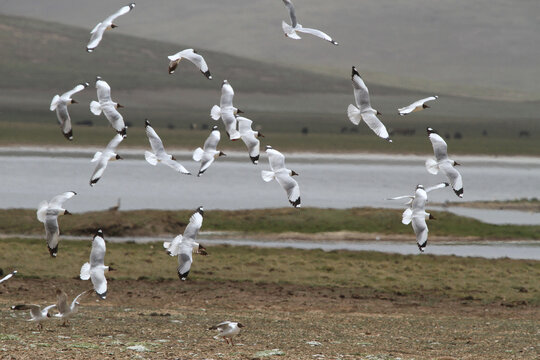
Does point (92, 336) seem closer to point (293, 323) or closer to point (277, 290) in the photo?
point (293, 323)

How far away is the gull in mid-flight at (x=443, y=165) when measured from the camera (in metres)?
15.3

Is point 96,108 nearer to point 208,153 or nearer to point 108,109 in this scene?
point 108,109

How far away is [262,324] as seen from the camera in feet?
66.2

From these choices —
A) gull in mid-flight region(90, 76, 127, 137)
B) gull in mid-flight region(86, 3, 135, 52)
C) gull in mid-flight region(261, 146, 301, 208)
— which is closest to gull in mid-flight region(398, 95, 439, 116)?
gull in mid-flight region(261, 146, 301, 208)

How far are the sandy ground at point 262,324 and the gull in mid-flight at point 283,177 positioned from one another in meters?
2.28

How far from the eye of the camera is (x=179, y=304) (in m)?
23.9

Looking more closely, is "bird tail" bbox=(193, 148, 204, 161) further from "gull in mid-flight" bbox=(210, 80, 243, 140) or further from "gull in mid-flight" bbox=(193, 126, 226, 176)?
"gull in mid-flight" bbox=(210, 80, 243, 140)

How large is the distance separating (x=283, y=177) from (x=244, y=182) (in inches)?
2011

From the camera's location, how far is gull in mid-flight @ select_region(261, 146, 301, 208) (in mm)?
14938

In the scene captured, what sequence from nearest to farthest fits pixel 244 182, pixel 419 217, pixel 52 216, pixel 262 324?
pixel 52 216
pixel 419 217
pixel 262 324
pixel 244 182

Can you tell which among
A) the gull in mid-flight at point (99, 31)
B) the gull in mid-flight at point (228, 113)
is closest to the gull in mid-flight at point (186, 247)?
the gull in mid-flight at point (228, 113)

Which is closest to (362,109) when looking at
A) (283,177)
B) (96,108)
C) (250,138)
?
(283,177)

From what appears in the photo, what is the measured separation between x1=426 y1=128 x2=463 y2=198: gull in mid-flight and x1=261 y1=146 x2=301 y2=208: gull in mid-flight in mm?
1884

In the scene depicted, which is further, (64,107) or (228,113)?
(228,113)
